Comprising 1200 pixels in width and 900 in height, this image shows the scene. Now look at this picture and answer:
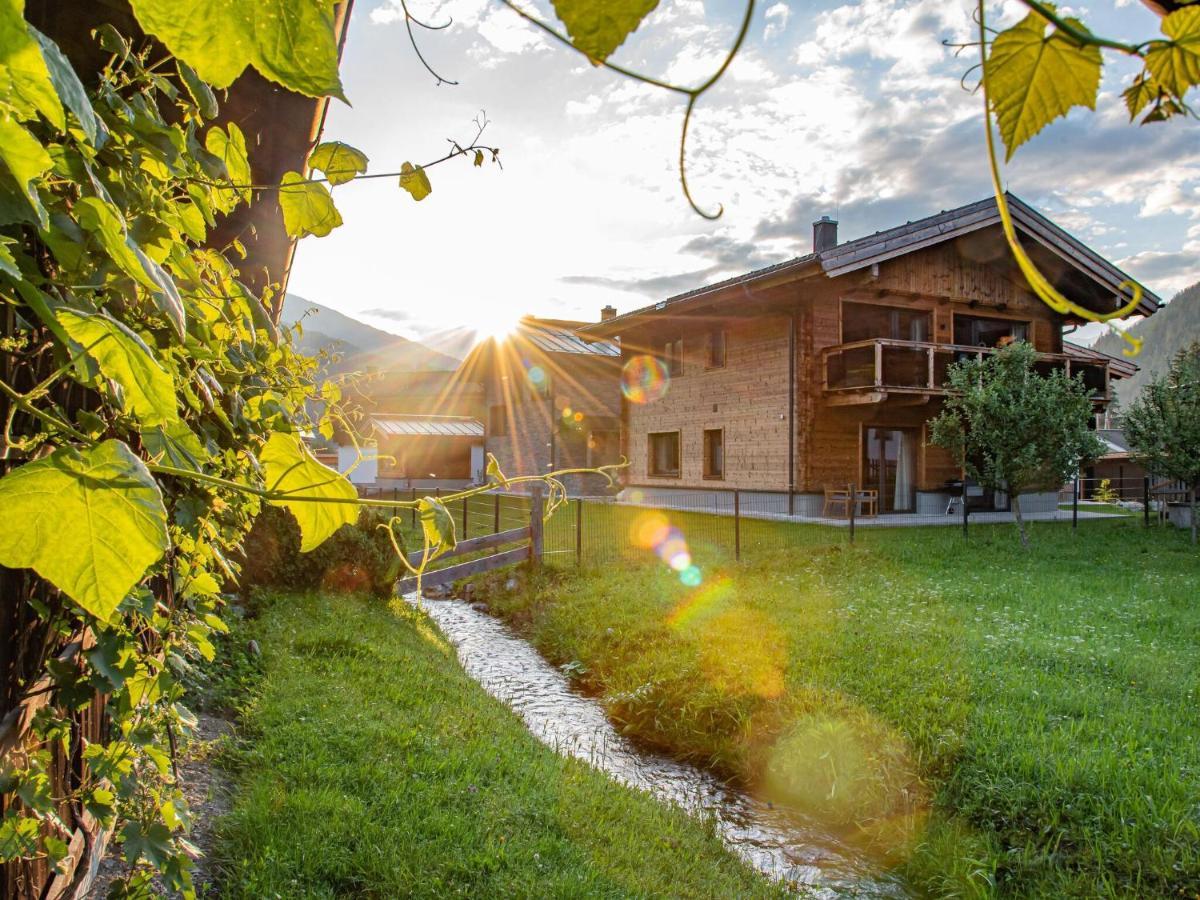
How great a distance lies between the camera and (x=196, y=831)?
290cm

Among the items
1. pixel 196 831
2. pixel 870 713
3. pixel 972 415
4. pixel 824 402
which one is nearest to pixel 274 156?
pixel 196 831

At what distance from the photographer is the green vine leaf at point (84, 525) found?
18.8 inches

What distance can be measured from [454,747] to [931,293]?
57.9 feet

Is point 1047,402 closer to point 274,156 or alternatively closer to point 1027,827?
point 1027,827

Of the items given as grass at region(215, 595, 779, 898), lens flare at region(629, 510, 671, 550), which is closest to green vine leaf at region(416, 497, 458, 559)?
grass at region(215, 595, 779, 898)

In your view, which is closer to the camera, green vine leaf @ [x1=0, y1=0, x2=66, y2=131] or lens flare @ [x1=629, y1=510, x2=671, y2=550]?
green vine leaf @ [x1=0, y1=0, x2=66, y2=131]

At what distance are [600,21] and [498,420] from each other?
1239 inches

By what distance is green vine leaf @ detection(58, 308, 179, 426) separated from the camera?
566 millimetres

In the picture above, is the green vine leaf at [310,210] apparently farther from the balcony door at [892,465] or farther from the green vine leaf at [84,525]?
the balcony door at [892,465]

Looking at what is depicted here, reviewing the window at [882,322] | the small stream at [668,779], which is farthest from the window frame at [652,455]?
the small stream at [668,779]

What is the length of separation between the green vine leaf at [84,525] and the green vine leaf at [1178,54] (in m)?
0.64

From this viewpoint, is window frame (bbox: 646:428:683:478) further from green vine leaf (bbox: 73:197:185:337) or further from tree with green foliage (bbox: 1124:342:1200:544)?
green vine leaf (bbox: 73:197:185:337)

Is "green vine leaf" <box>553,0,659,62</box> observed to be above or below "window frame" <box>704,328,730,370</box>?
below

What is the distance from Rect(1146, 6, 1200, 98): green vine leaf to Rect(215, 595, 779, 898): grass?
3.17 meters
